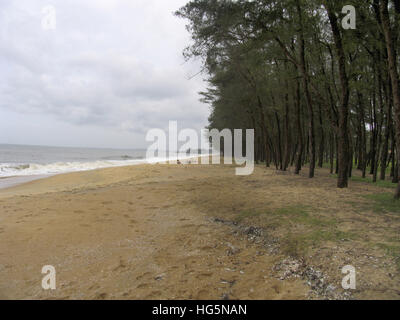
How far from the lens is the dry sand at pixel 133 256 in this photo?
295cm

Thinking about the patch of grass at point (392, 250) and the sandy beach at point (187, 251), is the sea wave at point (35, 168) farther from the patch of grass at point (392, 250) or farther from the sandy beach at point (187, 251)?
the patch of grass at point (392, 250)

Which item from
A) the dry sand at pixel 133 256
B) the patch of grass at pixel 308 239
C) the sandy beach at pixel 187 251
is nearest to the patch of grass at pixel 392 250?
the sandy beach at pixel 187 251

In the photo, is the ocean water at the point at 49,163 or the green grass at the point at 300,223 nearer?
the green grass at the point at 300,223

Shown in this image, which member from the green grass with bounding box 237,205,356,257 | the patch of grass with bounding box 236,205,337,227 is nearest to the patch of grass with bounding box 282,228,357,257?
the green grass with bounding box 237,205,356,257

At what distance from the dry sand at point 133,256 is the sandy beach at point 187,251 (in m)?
0.02

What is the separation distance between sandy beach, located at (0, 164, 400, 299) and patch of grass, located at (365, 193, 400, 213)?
510 mm

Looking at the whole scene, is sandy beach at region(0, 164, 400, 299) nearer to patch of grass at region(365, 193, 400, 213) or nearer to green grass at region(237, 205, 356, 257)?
green grass at region(237, 205, 356, 257)

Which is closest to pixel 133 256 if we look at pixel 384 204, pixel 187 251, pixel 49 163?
pixel 187 251

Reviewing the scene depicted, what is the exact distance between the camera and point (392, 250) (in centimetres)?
317

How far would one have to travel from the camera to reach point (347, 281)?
8.87ft

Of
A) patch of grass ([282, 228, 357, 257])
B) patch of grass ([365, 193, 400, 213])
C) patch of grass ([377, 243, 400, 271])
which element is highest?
patch of grass ([365, 193, 400, 213])

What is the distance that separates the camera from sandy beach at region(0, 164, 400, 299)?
9.47 feet

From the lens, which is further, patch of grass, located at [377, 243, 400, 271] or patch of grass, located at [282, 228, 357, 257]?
patch of grass, located at [282, 228, 357, 257]
